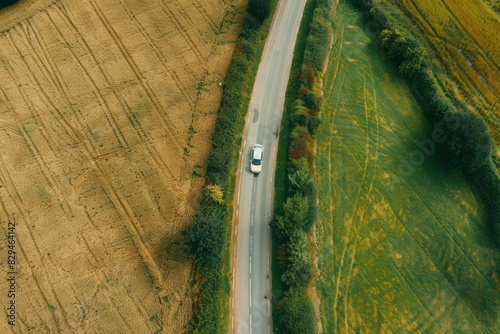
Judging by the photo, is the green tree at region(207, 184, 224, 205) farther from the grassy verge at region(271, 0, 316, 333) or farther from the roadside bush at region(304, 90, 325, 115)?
the roadside bush at region(304, 90, 325, 115)

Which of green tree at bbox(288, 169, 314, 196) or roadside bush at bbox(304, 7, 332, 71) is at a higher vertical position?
roadside bush at bbox(304, 7, 332, 71)

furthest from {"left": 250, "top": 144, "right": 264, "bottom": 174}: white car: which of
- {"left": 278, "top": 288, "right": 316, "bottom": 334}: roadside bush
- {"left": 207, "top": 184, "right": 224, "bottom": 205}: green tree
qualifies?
{"left": 278, "top": 288, "right": 316, "bottom": 334}: roadside bush

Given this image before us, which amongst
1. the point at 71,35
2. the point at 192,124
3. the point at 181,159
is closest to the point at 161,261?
the point at 181,159

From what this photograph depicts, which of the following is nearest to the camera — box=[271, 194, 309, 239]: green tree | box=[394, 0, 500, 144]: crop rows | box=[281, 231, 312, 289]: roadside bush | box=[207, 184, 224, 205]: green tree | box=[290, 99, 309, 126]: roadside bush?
box=[281, 231, 312, 289]: roadside bush

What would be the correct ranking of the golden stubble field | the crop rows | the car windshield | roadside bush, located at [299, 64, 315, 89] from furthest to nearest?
the crop rows
roadside bush, located at [299, 64, 315, 89]
the car windshield
the golden stubble field

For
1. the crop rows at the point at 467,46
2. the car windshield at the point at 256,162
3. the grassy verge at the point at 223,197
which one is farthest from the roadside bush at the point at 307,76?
the crop rows at the point at 467,46

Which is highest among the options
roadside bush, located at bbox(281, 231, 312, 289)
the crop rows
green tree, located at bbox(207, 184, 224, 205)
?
the crop rows

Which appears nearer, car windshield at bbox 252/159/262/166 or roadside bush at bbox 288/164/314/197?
roadside bush at bbox 288/164/314/197
